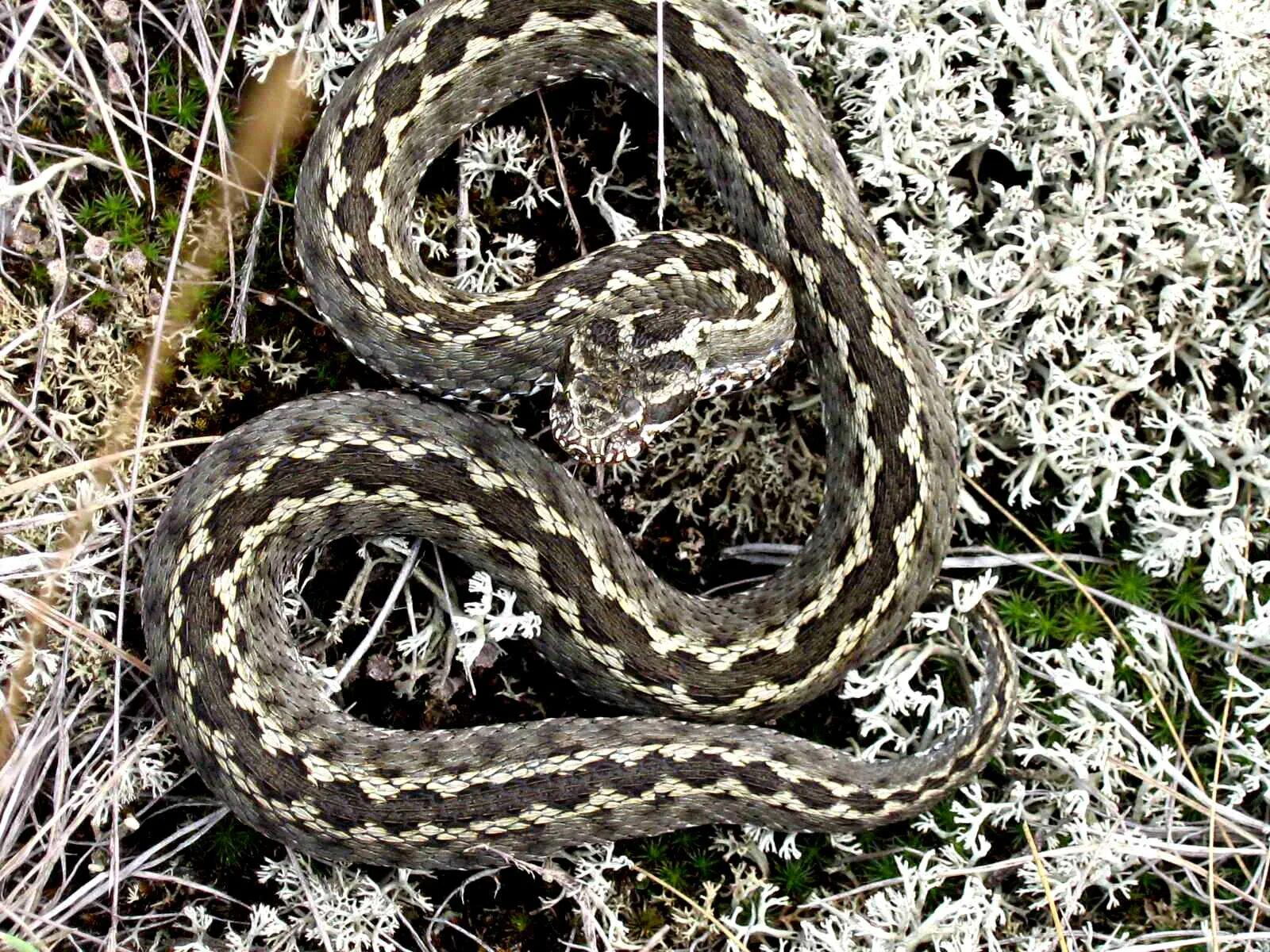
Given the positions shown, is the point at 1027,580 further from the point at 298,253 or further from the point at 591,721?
the point at 298,253

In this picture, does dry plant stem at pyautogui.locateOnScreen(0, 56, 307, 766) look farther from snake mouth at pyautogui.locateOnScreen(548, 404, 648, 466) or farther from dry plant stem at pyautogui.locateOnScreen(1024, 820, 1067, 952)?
dry plant stem at pyautogui.locateOnScreen(1024, 820, 1067, 952)

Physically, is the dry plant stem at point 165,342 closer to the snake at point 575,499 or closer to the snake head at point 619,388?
the snake at point 575,499

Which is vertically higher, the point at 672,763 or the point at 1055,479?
the point at 1055,479

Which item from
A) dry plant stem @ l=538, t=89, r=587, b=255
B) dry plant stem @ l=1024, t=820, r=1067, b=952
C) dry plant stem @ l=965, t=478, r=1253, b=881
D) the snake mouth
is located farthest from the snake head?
dry plant stem @ l=1024, t=820, r=1067, b=952

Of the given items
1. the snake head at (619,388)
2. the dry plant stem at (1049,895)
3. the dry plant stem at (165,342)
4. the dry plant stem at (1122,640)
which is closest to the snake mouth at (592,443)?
the snake head at (619,388)

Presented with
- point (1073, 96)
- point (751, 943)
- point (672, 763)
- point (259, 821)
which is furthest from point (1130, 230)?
point (259, 821)
